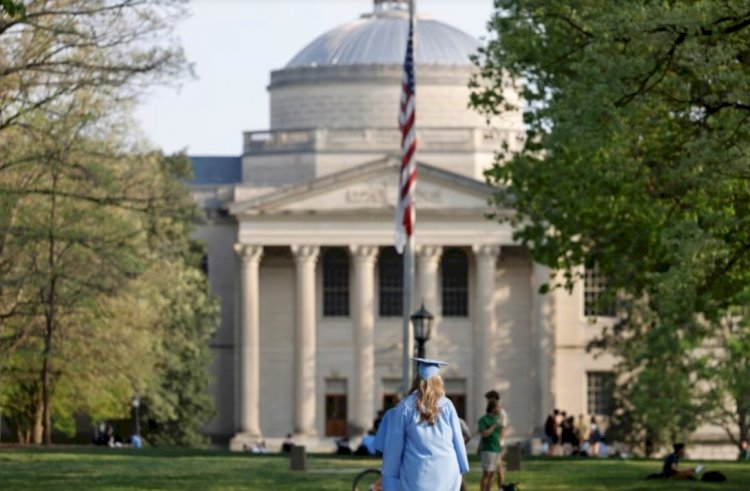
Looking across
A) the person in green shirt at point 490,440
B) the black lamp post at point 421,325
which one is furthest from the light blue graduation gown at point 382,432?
the black lamp post at point 421,325

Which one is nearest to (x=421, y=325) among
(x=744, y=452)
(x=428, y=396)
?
(x=428, y=396)

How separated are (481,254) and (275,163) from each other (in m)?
12.0

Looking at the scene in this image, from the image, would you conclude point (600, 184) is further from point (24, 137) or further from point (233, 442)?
point (233, 442)

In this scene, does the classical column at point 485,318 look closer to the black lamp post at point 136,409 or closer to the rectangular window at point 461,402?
the rectangular window at point 461,402

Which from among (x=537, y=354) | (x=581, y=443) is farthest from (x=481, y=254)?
(x=581, y=443)

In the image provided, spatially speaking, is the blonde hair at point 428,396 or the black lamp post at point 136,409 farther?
the black lamp post at point 136,409

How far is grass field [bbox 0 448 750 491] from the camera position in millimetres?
45312

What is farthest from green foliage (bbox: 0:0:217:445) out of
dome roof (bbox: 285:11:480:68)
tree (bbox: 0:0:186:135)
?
dome roof (bbox: 285:11:480:68)

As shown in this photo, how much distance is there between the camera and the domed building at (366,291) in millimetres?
114625

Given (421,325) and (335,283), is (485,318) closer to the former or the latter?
(335,283)

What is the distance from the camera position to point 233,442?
11375 centimetres

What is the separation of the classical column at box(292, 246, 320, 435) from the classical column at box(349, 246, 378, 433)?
1.73 m

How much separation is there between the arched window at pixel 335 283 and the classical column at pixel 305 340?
1720 millimetres

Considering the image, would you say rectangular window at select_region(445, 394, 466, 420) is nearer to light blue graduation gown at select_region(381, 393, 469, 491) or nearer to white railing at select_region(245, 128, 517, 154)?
white railing at select_region(245, 128, 517, 154)
